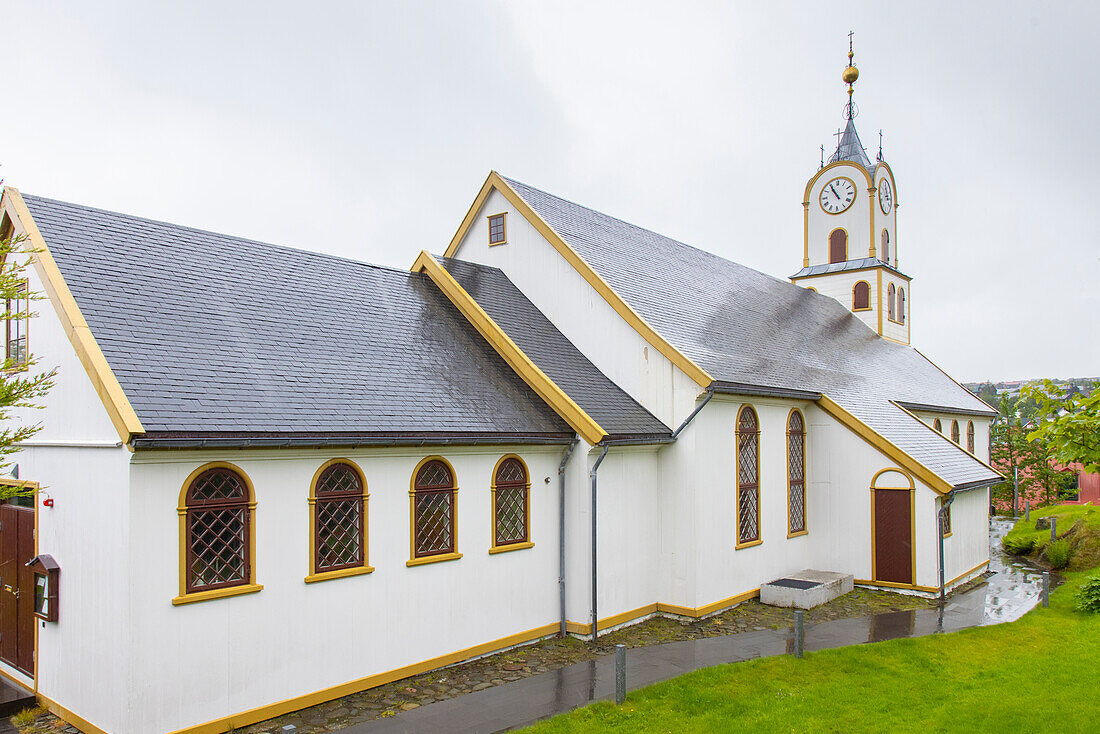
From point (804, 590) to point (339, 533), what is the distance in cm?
940

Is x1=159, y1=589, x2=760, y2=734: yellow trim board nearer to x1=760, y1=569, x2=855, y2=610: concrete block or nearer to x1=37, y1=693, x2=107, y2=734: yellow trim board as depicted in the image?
x1=37, y1=693, x2=107, y2=734: yellow trim board

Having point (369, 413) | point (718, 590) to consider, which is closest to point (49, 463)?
point (369, 413)

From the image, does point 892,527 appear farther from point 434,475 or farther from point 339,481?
point 339,481

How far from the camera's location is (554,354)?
1519cm

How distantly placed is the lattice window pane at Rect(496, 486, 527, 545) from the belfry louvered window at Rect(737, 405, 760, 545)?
503cm

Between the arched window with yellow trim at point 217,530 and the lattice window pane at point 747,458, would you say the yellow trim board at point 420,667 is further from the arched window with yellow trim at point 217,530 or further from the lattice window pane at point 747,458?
the lattice window pane at point 747,458

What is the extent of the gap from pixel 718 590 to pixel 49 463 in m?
11.0

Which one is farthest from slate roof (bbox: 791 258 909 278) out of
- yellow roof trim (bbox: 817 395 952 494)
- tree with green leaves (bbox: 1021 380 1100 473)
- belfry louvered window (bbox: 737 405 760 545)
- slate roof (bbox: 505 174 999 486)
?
tree with green leaves (bbox: 1021 380 1100 473)

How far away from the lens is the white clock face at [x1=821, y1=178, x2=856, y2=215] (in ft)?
103

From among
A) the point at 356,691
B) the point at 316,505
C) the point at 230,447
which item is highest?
the point at 230,447

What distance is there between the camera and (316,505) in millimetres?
10102

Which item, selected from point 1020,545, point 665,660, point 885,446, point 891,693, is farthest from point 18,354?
point 1020,545

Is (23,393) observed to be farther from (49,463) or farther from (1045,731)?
(1045,731)

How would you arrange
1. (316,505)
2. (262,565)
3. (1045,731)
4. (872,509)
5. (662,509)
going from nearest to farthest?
(1045,731), (262,565), (316,505), (662,509), (872,509)
